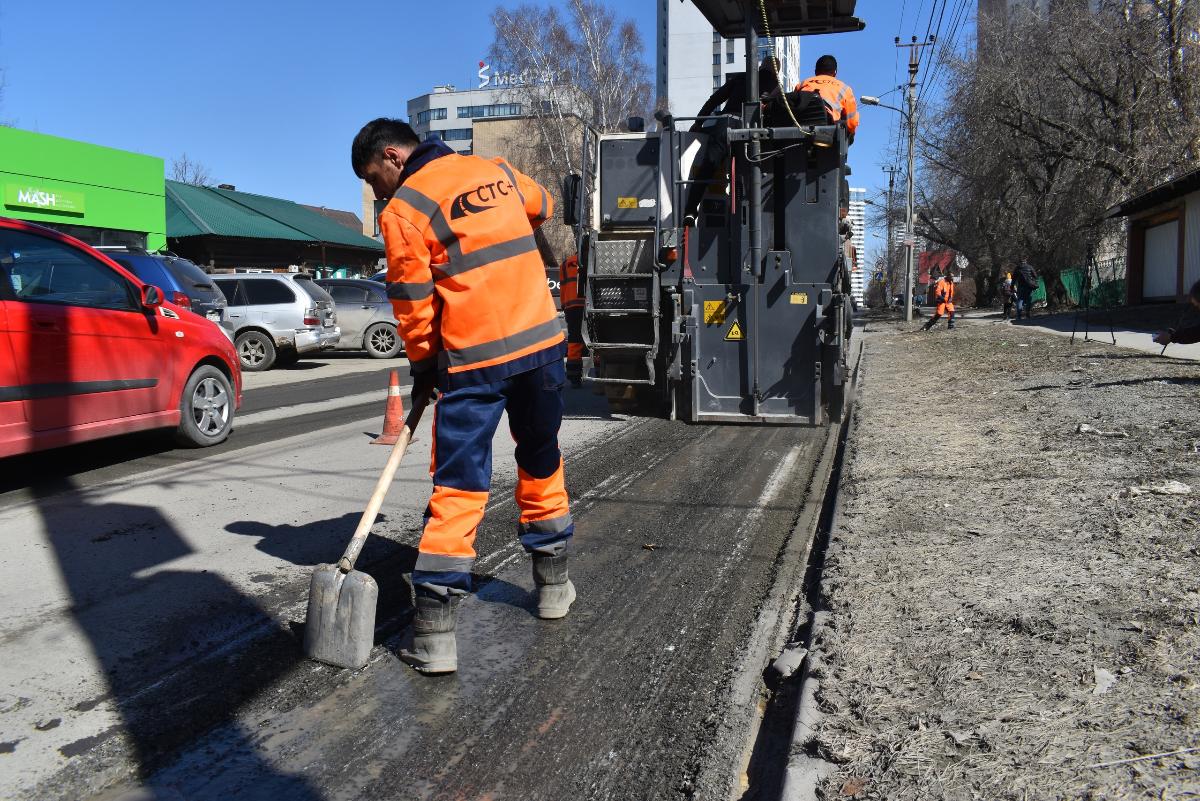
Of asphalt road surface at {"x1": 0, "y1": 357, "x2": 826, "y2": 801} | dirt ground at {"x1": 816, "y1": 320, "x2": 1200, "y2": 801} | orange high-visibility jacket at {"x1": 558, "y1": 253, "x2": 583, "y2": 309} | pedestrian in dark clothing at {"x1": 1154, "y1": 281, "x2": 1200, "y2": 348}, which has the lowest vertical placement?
asphalt road surface at {"x1": 0, "y1": 357, "x2": 826, "y2": 801}

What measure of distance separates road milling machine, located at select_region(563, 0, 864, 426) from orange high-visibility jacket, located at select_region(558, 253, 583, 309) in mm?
415

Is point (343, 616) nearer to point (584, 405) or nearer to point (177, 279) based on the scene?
point (584, 405)

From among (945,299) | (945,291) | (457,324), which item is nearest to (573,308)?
(457,324)

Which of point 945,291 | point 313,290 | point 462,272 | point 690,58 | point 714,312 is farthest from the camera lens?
point 690,58

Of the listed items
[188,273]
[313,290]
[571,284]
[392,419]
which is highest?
[188,273]

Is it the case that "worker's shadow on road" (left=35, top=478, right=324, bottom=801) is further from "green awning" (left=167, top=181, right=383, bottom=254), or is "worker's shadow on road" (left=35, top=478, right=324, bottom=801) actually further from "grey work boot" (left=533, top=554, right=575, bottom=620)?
"green awning" (left=167, top=181, right=383, bottom=254)

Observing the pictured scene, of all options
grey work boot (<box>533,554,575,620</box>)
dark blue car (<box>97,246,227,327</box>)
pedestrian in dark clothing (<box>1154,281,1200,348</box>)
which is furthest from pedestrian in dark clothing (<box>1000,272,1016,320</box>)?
grey work boot (<box>533,554,575,620</box>)

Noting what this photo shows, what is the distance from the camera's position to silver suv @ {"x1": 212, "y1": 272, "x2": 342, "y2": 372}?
1617 centimetres

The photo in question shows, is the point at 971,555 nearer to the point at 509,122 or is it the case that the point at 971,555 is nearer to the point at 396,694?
the point at 396,694

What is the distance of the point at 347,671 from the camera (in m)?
3.34

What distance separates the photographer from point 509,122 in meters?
58.8

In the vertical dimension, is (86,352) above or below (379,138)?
below

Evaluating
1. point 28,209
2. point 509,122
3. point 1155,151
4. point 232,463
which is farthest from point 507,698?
point 509,122

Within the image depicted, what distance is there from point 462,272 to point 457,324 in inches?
7.4
